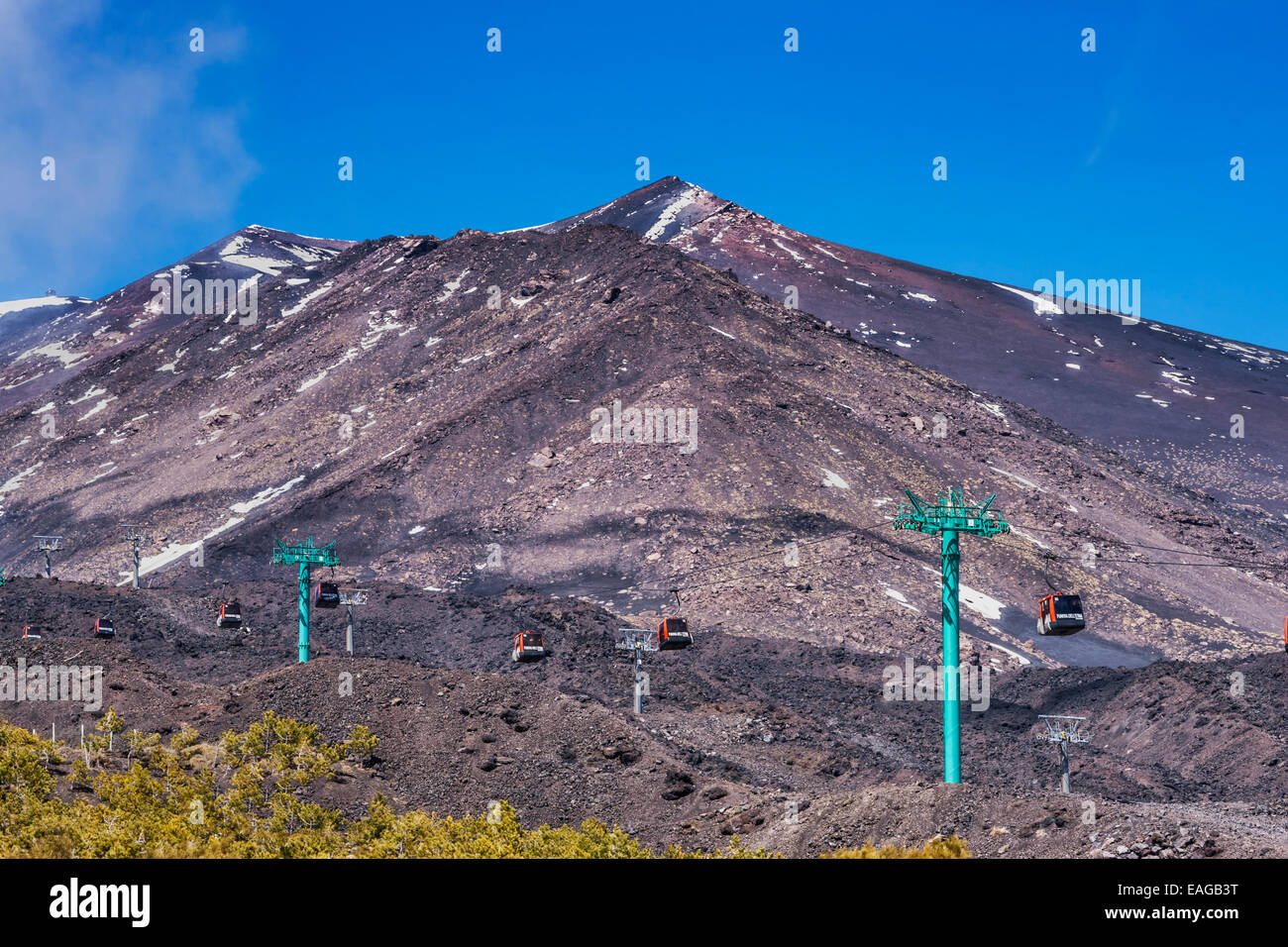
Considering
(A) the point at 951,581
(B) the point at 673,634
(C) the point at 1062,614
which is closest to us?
(A) the point at 951,581

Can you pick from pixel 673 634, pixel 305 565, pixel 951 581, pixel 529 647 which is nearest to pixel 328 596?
pixel 305 565

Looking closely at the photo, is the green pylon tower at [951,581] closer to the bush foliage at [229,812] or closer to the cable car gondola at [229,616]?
the bush foliage at [229,812]

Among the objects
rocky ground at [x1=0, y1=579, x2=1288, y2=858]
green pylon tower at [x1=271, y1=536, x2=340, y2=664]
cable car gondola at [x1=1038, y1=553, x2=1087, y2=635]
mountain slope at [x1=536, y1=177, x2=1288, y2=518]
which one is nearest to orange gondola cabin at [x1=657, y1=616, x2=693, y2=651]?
rocky ground at [x1=0, y1=579, x2=1288, y2=858]

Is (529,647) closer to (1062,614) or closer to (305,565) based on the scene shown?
(305,565)

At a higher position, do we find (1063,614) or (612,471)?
(612,471)

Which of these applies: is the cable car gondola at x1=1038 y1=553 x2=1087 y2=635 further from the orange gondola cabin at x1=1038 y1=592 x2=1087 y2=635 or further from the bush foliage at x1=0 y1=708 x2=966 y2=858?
the bush foliage at x1=0 y1=708 x2=966 y2=858
